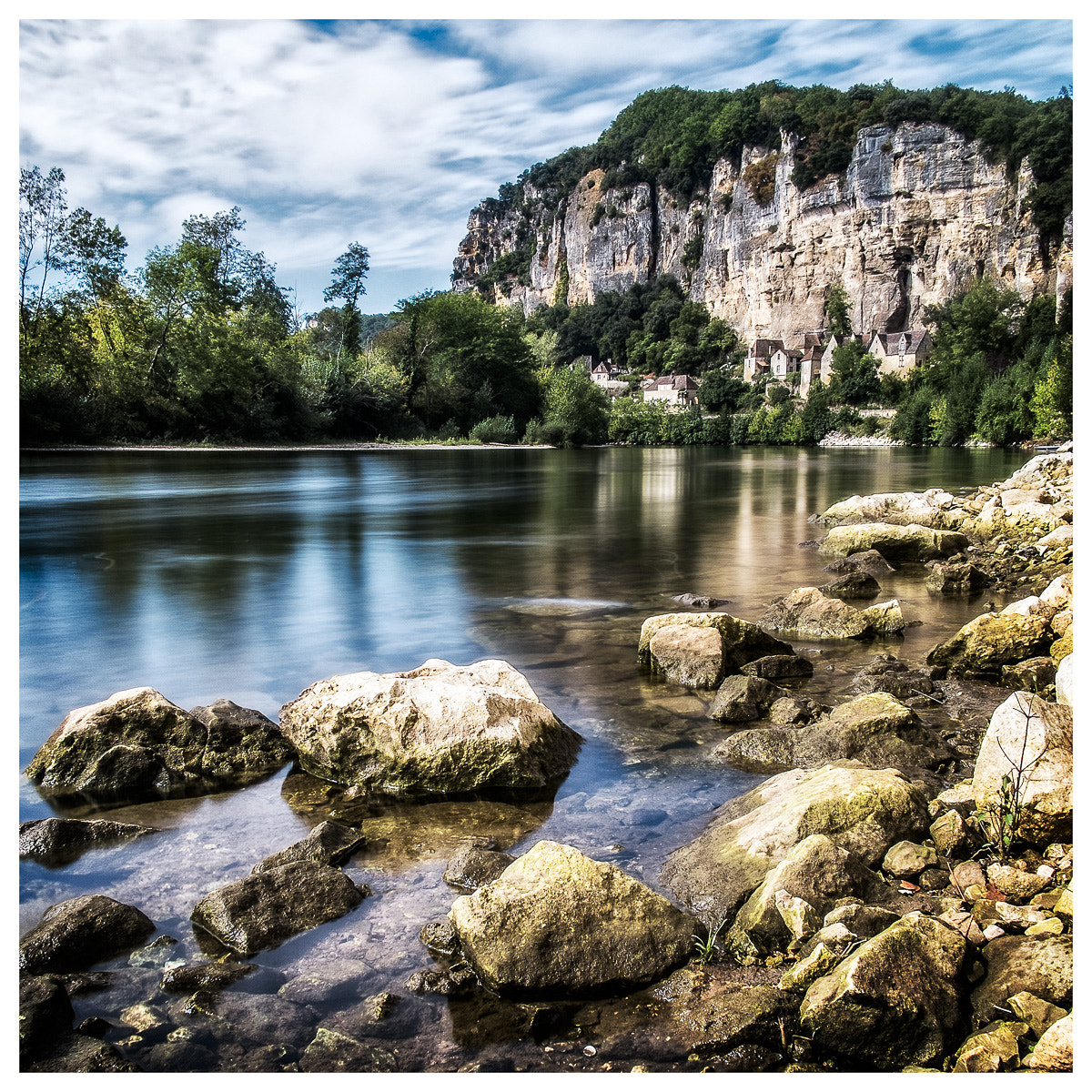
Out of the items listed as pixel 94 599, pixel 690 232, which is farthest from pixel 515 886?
pixel 690 232

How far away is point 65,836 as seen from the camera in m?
4.62

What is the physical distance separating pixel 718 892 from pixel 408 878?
156cm

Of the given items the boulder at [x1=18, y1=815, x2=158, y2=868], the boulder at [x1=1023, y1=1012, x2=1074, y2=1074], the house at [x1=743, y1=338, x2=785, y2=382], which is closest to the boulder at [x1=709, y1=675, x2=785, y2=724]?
the boulder at [x1=1023, y1=1012, x2=1074, y2=1074]

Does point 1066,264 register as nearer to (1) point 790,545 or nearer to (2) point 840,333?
(2) point 840,333

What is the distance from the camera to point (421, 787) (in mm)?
5301

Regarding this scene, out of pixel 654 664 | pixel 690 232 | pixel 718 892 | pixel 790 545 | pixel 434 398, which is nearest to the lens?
pixel 718 892

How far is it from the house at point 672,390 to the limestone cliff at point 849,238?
14169 mm

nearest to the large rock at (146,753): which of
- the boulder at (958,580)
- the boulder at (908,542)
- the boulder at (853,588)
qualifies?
the boulder at (853,588)

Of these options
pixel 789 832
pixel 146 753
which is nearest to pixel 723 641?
pixel 789 832

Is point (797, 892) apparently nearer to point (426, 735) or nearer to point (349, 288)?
point (426, 735)

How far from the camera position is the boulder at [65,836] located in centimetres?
451

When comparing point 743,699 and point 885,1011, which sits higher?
point 743,699

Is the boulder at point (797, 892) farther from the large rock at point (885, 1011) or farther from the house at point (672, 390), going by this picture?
the house at point (672, 390)

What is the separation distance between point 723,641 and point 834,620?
7.59ft
